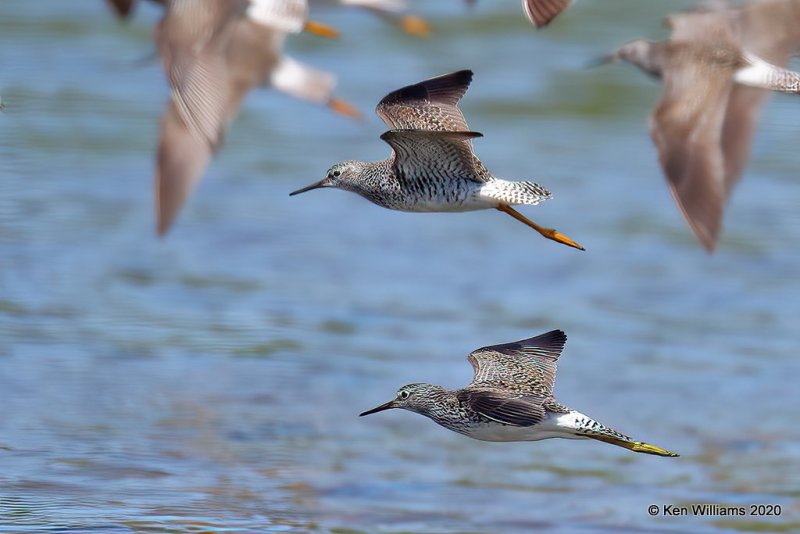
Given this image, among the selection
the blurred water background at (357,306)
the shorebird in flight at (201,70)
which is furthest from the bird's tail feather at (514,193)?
the blurred water background at (357,306)

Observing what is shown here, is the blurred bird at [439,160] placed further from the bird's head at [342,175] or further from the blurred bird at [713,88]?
the blurred bird at [713,88]

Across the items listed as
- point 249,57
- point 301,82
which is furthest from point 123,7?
point 301,82

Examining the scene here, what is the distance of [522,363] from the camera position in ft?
25.6

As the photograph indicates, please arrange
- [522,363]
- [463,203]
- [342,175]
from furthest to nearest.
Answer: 1. [342,175]
2. [522,363]
3. [463,203]

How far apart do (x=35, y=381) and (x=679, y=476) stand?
14.1ft

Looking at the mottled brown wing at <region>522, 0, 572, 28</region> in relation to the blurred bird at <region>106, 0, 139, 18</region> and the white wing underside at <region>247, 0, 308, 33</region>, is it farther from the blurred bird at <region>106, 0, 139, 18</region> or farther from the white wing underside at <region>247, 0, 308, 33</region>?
the blurred bird at <region>106, 0, 139, 18</region>

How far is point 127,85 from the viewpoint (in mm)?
18109

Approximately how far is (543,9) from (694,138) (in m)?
1.99

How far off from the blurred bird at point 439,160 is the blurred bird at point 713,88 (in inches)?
61.9

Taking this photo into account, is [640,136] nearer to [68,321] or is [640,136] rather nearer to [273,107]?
[273,107]

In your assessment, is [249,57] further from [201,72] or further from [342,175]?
[342,175]

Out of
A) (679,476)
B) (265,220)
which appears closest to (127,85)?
(265,220)

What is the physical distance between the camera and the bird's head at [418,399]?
7.94m

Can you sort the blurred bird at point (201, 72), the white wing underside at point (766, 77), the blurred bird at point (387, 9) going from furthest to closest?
1. the blurred bird at point (387, 9)
2. the blurred bird at point (201, 72)
3. the white wing underside at point (766, 77)
